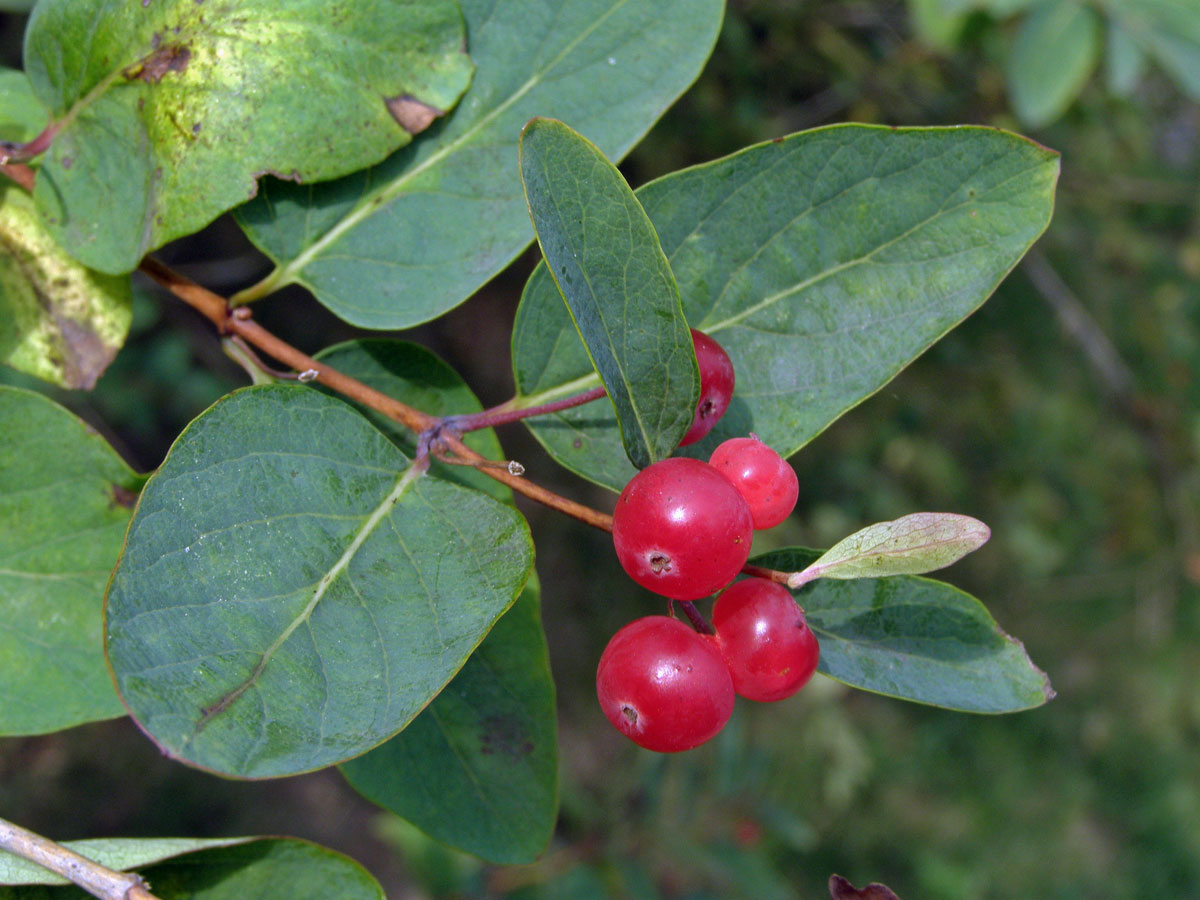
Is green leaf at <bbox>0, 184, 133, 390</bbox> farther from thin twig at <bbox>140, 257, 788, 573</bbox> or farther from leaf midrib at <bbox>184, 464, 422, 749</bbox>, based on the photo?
leaf midrib at <bbox>184, 464, 422, 749</bbox>

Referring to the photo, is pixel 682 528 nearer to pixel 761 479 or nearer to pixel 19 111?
pixel 761 479

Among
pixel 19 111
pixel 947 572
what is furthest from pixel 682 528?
pixel 947 572

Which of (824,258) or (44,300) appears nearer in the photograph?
(824,258)

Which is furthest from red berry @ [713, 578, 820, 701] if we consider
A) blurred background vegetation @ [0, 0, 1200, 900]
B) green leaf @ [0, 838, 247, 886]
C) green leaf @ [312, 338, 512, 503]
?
blurred background vegetation @ [0, 0, 1200, 900]

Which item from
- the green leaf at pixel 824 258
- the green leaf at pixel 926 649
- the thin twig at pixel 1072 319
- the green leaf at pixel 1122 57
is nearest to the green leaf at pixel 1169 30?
the green leaf at pixel 1122 57

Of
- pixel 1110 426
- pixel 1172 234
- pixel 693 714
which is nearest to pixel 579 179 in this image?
pixel 693 714

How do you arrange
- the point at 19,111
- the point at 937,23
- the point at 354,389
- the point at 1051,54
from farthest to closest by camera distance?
the point at 937,23
the point at 1051,54
the point at 19,111
the point at 354,389
